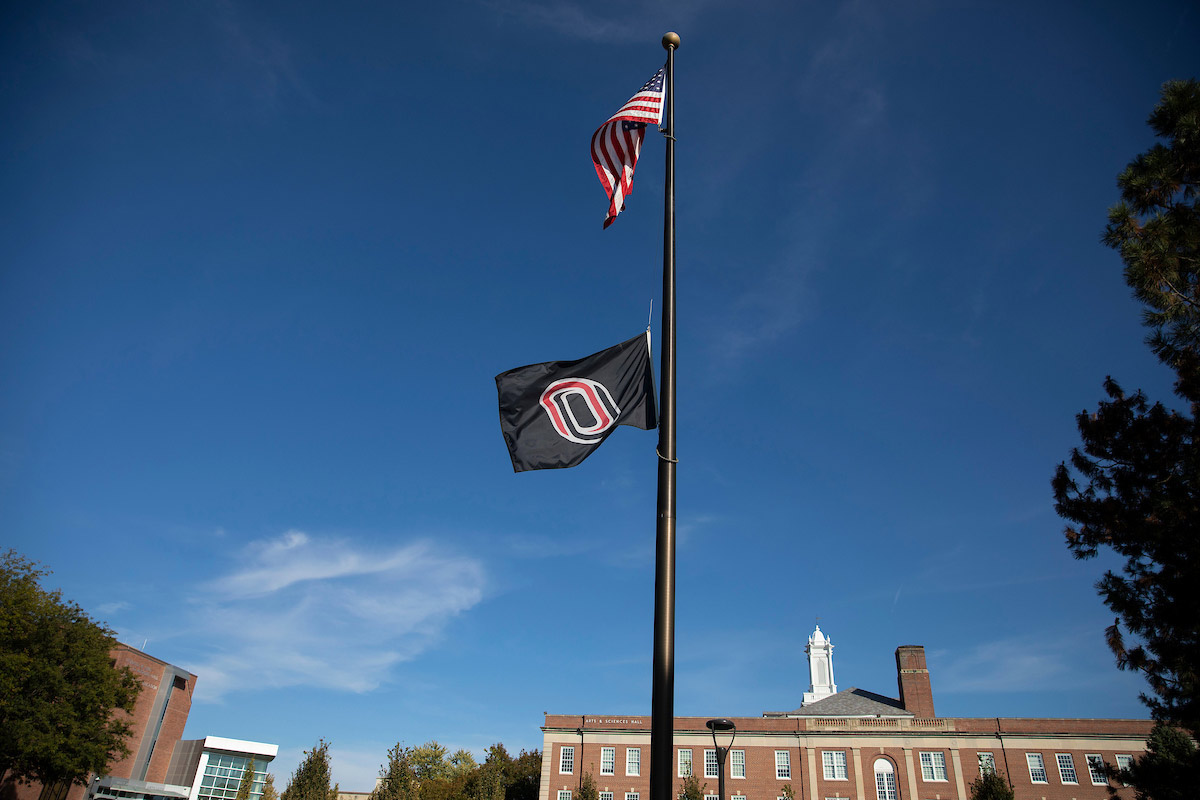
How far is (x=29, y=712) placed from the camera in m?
41.2

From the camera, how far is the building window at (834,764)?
190 feet

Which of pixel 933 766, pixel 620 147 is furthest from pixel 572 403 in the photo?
pixel 933 766

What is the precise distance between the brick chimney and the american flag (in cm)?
6324

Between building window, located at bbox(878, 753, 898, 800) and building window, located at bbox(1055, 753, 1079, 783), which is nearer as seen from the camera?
building window, located at bbox(1055, 753, 1079, 783)

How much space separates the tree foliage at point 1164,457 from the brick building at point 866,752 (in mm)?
49464

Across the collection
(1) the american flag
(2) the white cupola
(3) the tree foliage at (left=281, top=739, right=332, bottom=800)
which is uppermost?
(2) the white cupola

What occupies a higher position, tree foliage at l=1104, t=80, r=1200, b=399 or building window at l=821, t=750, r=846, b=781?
tree foliage at l=1104, t=80, r=1200, b=399

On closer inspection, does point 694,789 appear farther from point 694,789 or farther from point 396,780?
point 396,780

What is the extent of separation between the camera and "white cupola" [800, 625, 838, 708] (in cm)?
9474

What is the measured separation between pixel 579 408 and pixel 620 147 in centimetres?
392

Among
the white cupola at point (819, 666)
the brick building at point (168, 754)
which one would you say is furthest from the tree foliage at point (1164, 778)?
the white cupola at point (819, 666)

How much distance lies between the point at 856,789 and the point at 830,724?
4.78 meters

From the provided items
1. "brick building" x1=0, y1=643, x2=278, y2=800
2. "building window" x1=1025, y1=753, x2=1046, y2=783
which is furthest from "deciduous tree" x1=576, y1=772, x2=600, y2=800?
"brick building" x1=0, y1=643, x2=278, y2=800

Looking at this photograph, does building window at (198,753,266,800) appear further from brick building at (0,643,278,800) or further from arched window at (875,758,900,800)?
arched window at (875,758,900,800)
